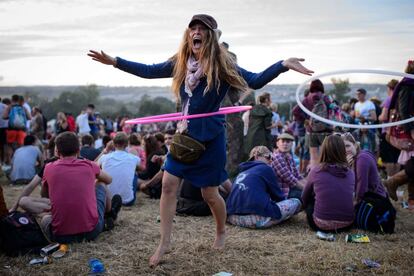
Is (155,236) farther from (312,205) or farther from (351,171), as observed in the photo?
(351,171)

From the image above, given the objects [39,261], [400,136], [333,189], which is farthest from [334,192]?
[39,261]

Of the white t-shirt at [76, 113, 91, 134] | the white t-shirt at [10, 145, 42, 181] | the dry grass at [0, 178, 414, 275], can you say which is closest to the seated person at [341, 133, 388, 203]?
the dry grass at [0, 178, 414, 275]

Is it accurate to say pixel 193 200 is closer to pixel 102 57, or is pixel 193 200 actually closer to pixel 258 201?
pixel 258 201

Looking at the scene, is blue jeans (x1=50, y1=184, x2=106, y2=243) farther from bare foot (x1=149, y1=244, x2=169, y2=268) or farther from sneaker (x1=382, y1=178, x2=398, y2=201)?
sneaker (x1=382, y1=178, x2=398, y2=201)

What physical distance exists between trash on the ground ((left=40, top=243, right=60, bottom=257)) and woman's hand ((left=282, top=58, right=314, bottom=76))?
2.58 m

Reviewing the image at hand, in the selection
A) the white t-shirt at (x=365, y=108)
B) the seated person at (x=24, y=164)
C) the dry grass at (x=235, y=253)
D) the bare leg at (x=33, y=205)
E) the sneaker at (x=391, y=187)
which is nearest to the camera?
the dry grass at (x=235, y=253)

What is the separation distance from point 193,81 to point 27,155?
21.5 ft

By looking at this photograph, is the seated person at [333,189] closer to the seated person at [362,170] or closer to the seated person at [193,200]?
the seated person at [362,170]

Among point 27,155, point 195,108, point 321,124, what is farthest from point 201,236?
point 27,155

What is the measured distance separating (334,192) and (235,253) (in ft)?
4.84

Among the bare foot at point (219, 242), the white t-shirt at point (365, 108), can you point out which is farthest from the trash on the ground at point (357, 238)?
the white t-shirt at point (365, 108)

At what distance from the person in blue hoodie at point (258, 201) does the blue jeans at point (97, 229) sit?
4.99ft

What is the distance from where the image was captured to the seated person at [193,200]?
625 centimetres

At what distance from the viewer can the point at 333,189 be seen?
5.25 m
